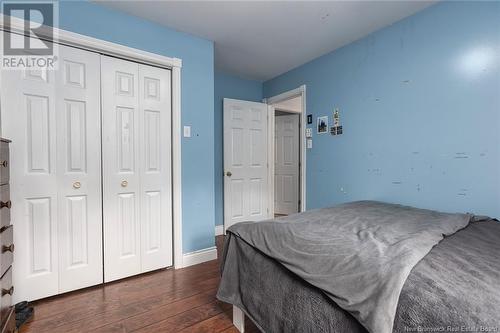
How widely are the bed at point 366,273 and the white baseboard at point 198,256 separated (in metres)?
1.05

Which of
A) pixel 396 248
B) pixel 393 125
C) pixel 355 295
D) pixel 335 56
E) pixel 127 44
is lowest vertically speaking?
pixel 355 295

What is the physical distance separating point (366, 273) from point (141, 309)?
158 centimetres

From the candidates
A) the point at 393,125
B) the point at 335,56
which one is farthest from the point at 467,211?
the point at 335,56

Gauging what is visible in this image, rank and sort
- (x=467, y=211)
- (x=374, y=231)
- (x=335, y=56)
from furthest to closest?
(x=335, y=56) < (x=467, y=211) < (x=374, y=231)

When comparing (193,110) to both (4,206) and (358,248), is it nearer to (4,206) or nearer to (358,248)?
(4,206)

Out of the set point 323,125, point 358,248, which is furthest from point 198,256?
point 323,125

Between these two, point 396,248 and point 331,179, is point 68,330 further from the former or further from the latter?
point 331,179

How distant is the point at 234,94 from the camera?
11.9 feet

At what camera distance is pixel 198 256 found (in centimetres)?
246

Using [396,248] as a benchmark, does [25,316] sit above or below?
below

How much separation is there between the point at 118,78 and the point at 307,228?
78.7 inches

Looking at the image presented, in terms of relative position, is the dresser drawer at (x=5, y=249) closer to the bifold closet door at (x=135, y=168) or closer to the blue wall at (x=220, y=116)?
the bifold closet door at (x=135, y=168)

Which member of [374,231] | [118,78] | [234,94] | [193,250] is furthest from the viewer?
[234,94]

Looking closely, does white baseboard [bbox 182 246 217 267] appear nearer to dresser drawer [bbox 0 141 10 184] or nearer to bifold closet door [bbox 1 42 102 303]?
bifold closet door [bbox 1 42 102 303]
